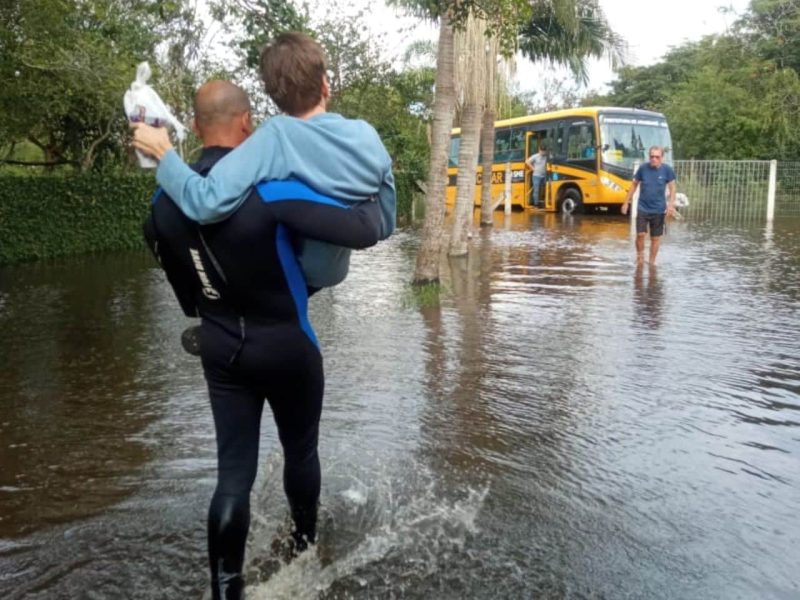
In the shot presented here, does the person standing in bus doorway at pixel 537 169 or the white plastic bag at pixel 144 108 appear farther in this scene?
the person standing in bus doorway at pixel 537 169

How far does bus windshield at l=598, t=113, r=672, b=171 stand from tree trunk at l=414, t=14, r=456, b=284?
576 inches

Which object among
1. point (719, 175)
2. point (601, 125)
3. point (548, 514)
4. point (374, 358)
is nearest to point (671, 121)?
point (719, 175)

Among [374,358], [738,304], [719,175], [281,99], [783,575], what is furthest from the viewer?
[719,175]

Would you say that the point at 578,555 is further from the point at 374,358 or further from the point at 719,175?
the point at 719,175

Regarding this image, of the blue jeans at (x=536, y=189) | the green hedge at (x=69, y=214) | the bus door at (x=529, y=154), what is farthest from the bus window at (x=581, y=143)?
the green hedge at (x=69, y=214)

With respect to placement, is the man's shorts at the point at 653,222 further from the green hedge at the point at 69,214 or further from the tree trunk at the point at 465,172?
the green hedge at the point at 69,214

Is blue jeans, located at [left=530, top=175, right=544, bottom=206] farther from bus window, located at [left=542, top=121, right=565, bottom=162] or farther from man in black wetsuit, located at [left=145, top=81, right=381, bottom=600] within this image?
man in black wetsuit, located at [left=145, top=81, right=381, bottom=600]

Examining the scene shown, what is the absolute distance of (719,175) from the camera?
86.2 ft

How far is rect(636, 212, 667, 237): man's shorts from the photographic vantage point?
40.7 feet

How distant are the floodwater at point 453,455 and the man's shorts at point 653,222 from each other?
327cm

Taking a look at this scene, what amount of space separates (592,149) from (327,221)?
23.1 m

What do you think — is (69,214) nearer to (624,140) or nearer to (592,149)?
(592,149)

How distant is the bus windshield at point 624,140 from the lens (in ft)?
79.6

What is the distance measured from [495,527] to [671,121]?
36.5m
